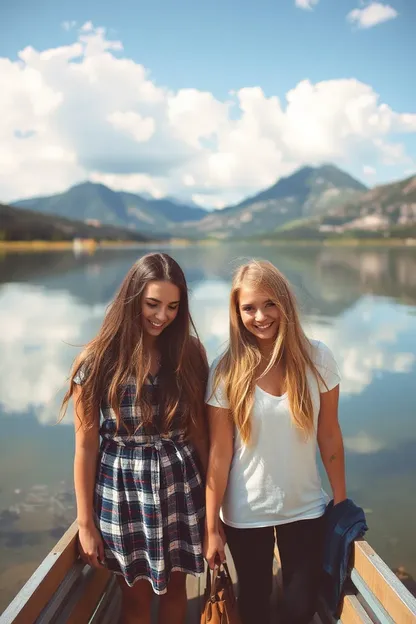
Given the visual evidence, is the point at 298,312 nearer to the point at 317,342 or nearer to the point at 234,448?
the point at 317,342

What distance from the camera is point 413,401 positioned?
9523 millimetres

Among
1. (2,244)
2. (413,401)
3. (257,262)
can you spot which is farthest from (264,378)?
(2,244)

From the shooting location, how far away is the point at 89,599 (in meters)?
2.46

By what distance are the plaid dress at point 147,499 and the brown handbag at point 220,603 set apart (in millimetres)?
141

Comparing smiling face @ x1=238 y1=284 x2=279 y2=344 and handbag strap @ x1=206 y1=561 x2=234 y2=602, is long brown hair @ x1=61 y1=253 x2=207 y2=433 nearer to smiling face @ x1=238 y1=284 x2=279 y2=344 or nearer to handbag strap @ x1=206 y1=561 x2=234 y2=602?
smiling face @ x1=238 y1=284 x2=279 y2=344

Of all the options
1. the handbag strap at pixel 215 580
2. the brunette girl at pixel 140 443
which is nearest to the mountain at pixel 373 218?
the brunette girl at pixel 140 443

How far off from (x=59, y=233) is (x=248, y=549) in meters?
95.3

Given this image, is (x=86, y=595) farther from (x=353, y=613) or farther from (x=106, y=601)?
(x=353, y=613)

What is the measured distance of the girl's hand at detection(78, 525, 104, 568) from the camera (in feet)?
7.42

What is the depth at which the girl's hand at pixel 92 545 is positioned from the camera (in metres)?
2.26

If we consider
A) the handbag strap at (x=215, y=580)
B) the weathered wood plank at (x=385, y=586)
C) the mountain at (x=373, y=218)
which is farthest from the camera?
the mountain at (x=373, y=218)

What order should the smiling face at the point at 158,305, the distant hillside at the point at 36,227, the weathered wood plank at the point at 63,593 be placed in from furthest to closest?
the distant hillside at the point at 36,227 → the smiling face at the point at 158,305 → the weathered wood plank at the point at 63,593

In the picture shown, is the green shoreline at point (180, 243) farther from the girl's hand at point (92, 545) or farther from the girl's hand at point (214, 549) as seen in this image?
the girl's hand at point (214, 549)

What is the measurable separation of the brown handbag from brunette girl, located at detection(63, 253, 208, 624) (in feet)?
0.46
